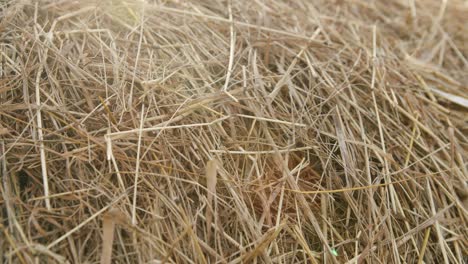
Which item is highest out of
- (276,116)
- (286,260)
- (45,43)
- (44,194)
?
(45,43)

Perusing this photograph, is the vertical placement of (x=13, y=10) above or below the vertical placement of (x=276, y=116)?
above

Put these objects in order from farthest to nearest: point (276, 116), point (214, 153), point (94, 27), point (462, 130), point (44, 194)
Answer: point (462, 130) < point (94, 27) < point (276, 116) < point (214, 153) < point (44, 194)

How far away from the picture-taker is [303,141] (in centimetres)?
131

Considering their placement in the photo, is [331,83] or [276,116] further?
[331,83]

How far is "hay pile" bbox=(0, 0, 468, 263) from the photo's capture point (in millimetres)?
1106

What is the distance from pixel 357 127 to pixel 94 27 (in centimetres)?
82

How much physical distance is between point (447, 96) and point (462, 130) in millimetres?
123

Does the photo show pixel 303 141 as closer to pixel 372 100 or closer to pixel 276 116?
pixel 276 116

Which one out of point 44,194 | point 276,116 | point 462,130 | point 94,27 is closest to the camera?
point 44,194

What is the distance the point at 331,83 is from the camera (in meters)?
1.46

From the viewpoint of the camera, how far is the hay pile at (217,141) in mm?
1106

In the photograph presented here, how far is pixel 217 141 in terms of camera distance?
1.25 m

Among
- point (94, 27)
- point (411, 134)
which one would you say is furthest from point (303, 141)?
point (94, 27)

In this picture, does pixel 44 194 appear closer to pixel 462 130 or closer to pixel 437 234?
pixel 437 234
